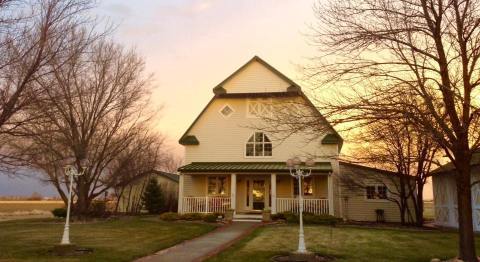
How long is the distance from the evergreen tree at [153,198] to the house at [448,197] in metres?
17.7

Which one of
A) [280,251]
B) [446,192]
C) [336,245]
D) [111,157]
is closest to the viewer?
[280,251]

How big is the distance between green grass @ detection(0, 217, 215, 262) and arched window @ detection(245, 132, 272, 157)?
649cm

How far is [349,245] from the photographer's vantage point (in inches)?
550

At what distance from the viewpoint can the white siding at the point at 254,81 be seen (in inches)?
1014

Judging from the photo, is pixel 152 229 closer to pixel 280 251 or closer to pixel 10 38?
pixel 280 251

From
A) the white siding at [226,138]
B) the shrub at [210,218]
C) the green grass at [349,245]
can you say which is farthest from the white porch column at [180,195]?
the green grass at [349,245]

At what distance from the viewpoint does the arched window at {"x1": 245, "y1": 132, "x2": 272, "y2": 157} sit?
25.8m

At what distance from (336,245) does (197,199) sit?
11990 millimetres

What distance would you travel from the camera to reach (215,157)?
85.5ft

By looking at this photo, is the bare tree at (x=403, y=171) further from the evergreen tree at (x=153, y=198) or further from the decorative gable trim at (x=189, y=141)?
the evergreen tree at (x=153, y=198)

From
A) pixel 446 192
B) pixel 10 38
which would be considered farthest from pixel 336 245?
pixel 446 192

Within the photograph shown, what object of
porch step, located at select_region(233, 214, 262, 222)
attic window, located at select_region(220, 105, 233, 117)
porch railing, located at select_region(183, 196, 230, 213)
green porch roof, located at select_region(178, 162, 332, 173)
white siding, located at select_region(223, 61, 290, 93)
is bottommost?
porch step, located at select_region(233, 214, 262, 222)

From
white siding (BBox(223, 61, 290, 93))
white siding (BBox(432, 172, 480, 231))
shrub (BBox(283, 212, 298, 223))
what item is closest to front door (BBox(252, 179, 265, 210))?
shrub (BBox(283, 212, 298, 223))

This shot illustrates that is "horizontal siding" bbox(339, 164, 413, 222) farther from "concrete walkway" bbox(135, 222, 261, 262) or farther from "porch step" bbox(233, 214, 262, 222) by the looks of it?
"concrete walkway" bbox(135, 222, 261, 262)
